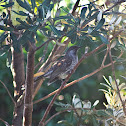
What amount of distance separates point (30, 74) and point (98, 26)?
1.10 ft

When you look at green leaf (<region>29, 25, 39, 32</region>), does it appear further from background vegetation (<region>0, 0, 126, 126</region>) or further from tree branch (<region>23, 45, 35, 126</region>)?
tree branch (<region>23, 45, 35, 126</region>)

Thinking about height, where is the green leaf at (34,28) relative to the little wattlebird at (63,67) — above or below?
above

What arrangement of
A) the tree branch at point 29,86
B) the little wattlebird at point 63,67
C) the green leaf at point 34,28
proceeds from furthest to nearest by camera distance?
1. the little wattlebird at point 63,67
2. the tree branch at point 29,86
3. the green leaf at point 34,28

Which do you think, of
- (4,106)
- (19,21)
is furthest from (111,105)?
(4,106)

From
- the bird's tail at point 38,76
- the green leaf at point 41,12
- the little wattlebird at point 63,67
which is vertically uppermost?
the green leaf at point 41,12

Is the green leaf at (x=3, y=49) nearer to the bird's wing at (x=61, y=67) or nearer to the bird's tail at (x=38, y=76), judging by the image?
the bird's tail at (x=38, y=76)

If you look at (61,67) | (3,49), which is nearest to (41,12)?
(3,49)

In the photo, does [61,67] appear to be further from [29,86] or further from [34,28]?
[34,28]

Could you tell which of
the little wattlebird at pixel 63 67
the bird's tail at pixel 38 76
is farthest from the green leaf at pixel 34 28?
the little wattlebird at pixel 63 67

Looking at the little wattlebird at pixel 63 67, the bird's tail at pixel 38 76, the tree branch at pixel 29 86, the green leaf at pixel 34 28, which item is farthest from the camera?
the little wattlebird at pixel 63 67

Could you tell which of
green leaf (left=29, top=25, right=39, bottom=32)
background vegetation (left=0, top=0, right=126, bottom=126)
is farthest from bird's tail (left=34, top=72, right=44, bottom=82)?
green leaf (left=29, top=25, right=39, bottom=32)

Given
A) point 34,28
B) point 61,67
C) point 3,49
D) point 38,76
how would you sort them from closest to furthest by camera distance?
point 34,28, point 3,49, point 38,76, point 61,67

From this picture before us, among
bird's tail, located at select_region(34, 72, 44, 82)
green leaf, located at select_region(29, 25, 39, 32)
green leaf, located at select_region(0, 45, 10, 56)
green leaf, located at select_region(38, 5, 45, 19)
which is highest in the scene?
green leaf, located at select_region(38, 5, 45, 19)

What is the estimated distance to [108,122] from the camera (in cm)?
119
